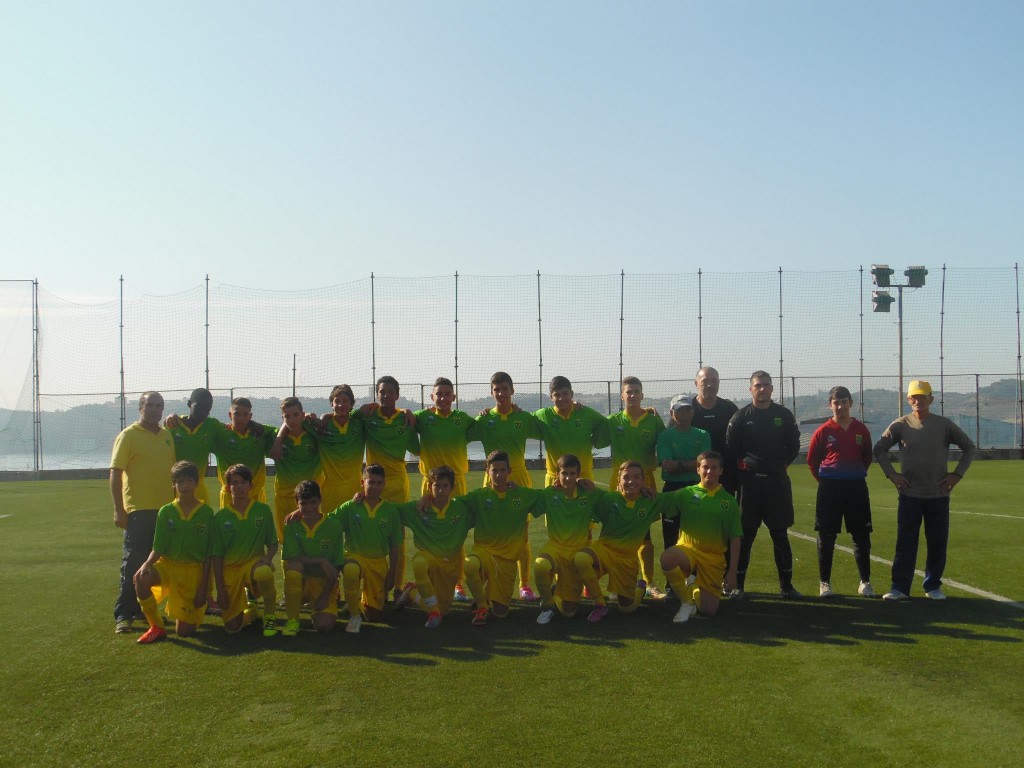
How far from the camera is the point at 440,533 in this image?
5902 millimetres

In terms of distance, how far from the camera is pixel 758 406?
6.31 m

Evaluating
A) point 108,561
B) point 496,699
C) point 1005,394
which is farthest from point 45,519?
point 1005,394

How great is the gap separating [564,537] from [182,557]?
247cm

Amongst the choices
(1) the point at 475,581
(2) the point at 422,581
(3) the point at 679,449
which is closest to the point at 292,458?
(2) the point at 422,581

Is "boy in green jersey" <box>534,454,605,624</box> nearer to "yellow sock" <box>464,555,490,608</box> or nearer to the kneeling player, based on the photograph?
"yellow sock" <box>464,555,490,608</box>

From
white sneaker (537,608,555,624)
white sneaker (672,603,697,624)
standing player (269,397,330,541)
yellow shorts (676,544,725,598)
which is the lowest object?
white sneaker (537,608,555,624)

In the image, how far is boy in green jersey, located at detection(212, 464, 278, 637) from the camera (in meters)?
5.42

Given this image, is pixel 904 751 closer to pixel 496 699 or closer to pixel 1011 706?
pixel 1011 706

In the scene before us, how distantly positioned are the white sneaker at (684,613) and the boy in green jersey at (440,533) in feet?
4.91

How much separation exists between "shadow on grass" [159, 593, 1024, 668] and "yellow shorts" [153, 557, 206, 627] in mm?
154

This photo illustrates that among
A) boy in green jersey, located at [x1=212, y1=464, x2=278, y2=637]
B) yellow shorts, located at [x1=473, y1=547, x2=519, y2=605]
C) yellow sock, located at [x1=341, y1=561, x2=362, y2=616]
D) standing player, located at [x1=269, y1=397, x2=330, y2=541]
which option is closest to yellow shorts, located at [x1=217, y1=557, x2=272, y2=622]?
boy in green jersey, located at [x1=212, y1=464, x2=278, y2=637]

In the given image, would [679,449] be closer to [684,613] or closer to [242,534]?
[684,613]

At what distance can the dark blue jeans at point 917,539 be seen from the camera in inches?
236

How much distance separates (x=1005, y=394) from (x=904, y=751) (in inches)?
841
